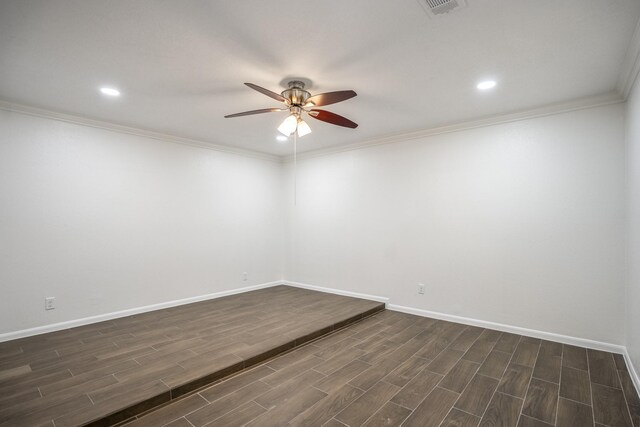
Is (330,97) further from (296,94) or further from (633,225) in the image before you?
(633,225)

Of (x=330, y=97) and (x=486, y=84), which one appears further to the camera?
(x=486, y=84)

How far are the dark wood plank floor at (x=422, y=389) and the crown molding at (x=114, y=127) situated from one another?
3.49 metres

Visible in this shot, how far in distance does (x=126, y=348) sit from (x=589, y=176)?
200 inches

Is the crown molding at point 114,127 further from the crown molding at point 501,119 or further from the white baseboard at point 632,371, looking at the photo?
the white baseboard at point 632,371

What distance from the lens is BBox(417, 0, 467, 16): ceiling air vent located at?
1.76 meters

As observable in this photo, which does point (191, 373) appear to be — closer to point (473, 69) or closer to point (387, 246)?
point (387, 246)

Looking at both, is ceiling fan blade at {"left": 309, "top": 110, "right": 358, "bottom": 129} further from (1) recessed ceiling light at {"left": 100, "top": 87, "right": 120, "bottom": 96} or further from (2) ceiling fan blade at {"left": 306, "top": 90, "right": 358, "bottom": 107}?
(1) recessed ceiling light at {"left": 100, "top": 87, "right": 120, "bottom": 96}

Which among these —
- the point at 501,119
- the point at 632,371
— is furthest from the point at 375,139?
the point at 632,371

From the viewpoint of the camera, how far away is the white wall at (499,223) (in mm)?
3121

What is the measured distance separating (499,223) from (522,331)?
127 cm

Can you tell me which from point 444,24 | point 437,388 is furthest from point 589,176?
point 437,388

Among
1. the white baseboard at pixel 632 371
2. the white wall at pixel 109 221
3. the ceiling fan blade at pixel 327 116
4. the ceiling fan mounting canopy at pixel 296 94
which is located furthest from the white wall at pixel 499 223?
the ceiling fan mounting canopy at pixel 296 94

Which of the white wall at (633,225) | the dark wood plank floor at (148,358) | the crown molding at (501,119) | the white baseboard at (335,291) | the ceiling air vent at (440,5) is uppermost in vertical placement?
the crown molding at (501,119)

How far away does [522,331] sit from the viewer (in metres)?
3.50
